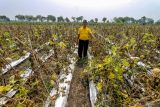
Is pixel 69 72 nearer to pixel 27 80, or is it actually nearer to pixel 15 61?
pixel 15 61

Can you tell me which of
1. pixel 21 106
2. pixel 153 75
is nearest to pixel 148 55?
pixel 153 75

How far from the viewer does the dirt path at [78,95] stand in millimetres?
6525

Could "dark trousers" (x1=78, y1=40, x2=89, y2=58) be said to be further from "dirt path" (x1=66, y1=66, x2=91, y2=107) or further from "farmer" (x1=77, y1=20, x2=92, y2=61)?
"dirt path" (x1=66, y1=66, x2=91, y2=107)

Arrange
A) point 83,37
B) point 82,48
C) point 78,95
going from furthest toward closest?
point 82,48
point 83,37
point 78,95

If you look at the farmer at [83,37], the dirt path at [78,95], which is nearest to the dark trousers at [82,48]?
the farmer at [83,37]

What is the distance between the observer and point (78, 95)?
7160 millimetres

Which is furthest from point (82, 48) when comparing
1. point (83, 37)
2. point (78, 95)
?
point (78, 95)

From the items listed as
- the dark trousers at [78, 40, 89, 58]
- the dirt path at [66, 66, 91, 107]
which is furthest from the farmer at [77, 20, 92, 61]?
the dirt path at [66, 66, 91, 107]

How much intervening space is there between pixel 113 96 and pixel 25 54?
203 inches

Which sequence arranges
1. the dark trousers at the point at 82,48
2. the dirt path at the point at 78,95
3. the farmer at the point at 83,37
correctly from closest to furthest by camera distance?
1. the dirt path at the point at 78,95
2. the farmer at the point at 83,37
3. the dark trousers at the point at 82,48

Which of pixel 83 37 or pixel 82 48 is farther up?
pixel 83 37

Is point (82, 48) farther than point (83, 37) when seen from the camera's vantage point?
Yes

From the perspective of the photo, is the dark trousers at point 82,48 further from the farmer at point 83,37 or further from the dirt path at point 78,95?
the dirt path at point 78,95

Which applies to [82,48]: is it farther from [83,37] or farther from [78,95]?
[78,95]
